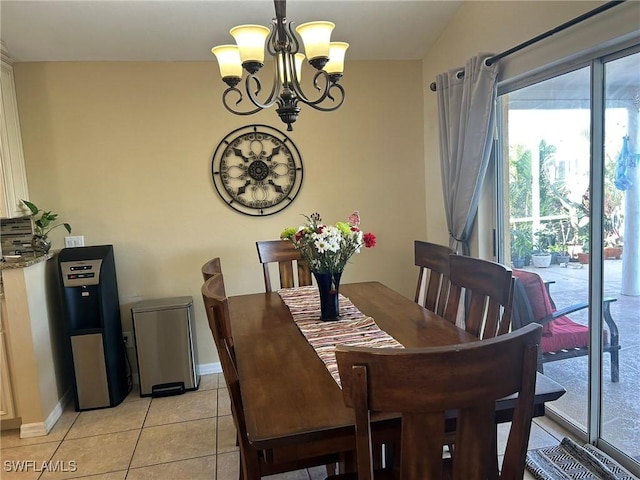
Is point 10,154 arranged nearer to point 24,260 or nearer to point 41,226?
point 41,226

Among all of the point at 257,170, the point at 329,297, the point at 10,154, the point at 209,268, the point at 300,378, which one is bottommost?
the point at 300,378

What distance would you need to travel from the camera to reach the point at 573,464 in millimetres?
2285

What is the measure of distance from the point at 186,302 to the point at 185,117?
4.53ft

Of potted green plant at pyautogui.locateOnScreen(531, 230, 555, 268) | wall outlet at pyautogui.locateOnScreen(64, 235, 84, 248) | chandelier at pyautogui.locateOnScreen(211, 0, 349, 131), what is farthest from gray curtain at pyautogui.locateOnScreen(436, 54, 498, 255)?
wall outlet at pyautogui.locateOnScreen(64, 235, 84, 248)

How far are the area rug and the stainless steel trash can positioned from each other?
7.51ft


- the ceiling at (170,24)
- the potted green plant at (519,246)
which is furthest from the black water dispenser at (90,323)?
the potted green plant at (519,246)

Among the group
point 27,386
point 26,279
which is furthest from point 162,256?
point 27,386

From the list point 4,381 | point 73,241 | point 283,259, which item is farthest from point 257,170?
point 4,381

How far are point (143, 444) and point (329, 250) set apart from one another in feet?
5.60

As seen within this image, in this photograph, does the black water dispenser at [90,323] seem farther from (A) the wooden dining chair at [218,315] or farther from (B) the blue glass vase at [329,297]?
(A) the wooden dining chair at [218,315]

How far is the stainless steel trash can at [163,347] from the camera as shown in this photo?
10.8ft

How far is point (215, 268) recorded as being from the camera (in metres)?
2.34

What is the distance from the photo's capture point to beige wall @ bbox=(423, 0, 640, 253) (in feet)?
6.64

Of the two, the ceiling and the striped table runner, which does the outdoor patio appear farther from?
the ceiling
